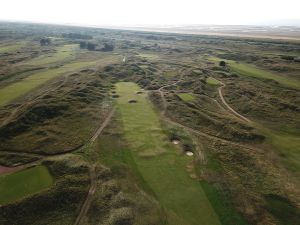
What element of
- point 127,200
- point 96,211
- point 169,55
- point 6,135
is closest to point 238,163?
point 127,200

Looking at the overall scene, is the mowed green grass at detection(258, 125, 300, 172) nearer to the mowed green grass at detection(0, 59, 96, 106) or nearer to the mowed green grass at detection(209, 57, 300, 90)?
the mowed green grass at detection(209, 57, 300, 90)

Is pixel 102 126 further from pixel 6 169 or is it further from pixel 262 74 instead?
pixel 262 74

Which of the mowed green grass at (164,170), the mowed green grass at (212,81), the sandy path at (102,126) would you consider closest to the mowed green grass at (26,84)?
the sandy path at (102,126)

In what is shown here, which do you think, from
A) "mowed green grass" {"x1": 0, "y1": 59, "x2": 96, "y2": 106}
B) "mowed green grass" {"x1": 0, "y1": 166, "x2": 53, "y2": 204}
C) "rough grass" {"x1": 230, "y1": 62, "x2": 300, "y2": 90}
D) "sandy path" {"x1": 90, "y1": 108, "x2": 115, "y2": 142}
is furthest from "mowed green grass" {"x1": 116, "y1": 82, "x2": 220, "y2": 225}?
"rough grass" {"x1": 230, "y1": 62, "x2": 300, "y2": 90}

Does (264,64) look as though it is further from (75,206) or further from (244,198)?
(75,206)

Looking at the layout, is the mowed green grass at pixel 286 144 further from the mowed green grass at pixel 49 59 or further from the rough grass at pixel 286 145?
the mowed green grass at pixel 49 59

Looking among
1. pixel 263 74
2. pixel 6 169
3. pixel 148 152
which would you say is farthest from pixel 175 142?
pixel 263 74
